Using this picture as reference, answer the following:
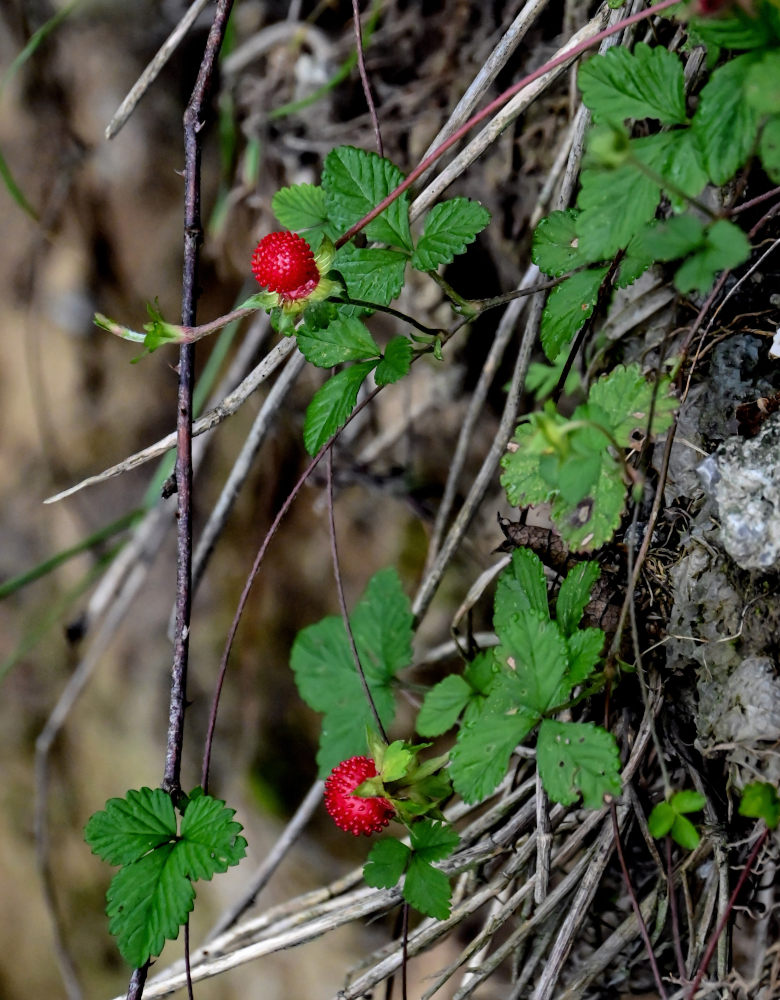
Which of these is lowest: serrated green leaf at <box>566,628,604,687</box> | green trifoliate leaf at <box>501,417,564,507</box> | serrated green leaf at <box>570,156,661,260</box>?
serrated green leaf at <box>566,628,604,687</box>

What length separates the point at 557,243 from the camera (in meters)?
0.74

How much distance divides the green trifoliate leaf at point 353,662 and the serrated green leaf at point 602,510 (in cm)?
33

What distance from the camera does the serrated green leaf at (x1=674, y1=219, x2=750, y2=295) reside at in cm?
55

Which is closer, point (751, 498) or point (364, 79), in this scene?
point (751, 498)

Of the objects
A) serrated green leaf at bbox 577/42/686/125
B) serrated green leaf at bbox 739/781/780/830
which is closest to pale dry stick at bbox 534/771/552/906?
serrated green leaf at bbox 739/781/780/830

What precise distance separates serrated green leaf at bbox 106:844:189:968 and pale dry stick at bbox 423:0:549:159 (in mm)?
777

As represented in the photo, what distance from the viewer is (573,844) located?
0.79 m

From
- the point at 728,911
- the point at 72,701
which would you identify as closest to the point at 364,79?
the point at 728,911

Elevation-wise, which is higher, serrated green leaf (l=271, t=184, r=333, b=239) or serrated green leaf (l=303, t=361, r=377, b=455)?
serrated green leaf (l=271, t=184, r=333, b=239)

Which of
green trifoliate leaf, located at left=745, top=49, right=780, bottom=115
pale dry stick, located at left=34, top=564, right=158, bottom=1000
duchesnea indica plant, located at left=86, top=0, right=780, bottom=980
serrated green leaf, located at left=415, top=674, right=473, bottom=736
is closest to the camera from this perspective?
Answer: green trifoliate leaf, located at left=745, top=49, right=780, bottom=115

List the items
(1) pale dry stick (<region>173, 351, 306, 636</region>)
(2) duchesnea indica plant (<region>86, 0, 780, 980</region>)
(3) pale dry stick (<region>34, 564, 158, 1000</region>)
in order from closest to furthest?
(2) duchesnea indica plant (<region>86, 0, 780, 980</region>) < (1) pale dry stick (<region>173, 351, 306, 636</region>) < (3) pale dry stick (<region>34, 564, 158, 1000</region>)

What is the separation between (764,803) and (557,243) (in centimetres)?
55

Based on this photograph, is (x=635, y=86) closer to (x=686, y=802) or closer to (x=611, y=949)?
(x=686, y=802)

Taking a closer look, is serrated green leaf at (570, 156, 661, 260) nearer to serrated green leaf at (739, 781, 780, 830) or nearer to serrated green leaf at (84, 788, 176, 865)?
serrated green leaf at (739, 781, 780, 830)
